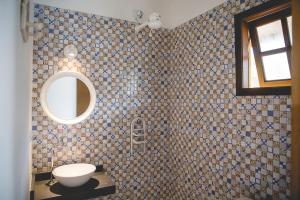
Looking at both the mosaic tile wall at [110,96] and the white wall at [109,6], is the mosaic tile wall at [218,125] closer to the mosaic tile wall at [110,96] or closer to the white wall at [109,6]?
the mosaic tile wall at [110,96]

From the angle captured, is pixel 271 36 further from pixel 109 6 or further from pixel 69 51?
pixel 69 51

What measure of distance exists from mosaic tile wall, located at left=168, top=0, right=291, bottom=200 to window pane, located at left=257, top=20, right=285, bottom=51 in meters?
0.21

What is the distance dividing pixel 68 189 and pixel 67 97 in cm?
87

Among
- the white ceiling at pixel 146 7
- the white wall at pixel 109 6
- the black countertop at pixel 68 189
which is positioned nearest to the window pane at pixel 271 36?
the white ceiling at pixel 146 7

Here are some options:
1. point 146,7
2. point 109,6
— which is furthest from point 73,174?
point 146,7

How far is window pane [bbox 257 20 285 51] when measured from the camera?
160cm

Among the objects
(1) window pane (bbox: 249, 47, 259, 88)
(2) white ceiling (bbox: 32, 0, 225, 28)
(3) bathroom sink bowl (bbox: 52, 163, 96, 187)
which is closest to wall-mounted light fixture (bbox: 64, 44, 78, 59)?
(2) white ceiling (bbox: 32, 0, 225, 28)

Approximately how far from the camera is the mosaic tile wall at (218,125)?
1502mm

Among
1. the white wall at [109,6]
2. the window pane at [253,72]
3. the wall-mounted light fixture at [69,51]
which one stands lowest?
the window pane at [253,72]

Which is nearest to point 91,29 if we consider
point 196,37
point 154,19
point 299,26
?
point 154,19

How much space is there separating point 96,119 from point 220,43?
143 cm

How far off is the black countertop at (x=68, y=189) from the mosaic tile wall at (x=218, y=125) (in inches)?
35.5

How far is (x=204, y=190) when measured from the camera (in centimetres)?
206

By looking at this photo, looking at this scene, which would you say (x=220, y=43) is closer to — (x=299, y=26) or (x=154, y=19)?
(x=154, y=19)
